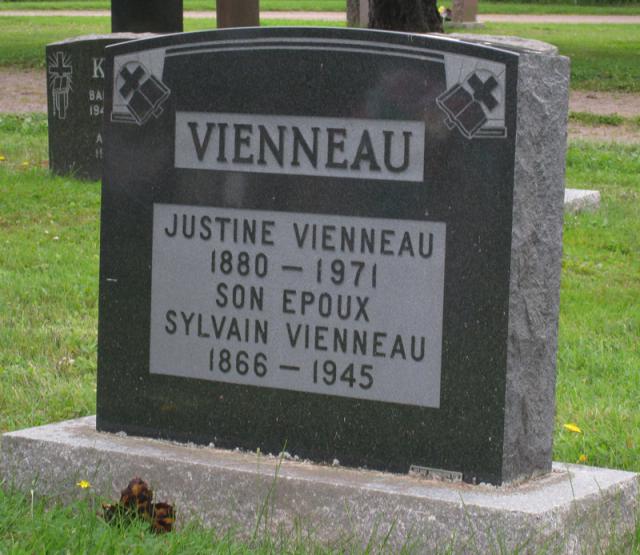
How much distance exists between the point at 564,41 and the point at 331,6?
13.5 metres

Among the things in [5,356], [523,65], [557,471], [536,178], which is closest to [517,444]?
[557,471]

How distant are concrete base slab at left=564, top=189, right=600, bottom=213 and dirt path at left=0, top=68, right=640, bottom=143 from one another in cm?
438

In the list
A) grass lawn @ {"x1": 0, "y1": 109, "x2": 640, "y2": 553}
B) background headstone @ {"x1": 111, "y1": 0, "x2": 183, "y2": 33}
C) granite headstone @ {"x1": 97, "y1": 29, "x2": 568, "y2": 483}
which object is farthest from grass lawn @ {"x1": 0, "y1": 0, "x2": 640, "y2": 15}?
granite headstone @ {"x1": 97, "y1": 29, "x2": 568, "y2": 483}

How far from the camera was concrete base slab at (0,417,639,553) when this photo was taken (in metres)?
2.90

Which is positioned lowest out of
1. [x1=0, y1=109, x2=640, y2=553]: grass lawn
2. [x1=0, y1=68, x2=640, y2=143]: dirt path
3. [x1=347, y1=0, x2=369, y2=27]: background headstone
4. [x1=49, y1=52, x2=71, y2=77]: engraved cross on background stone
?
[x1=0, y1=109, x2=640, y2=553]: grass lawn

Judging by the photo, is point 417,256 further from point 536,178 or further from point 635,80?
point 635,80

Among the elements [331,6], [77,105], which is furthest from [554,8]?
[77,105]

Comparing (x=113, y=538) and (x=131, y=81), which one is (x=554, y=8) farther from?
(x=113, y=538)

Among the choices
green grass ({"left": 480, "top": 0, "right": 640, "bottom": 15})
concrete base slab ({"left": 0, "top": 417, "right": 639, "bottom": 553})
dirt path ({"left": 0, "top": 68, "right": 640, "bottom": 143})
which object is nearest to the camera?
concrete base slab ({"left": 0, "top": 417, "right": 639, "bottom": 553})

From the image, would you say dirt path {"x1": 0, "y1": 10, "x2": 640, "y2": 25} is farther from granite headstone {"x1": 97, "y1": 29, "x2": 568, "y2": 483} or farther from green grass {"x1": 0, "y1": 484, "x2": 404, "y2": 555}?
green grass {"x1": 0, "y1": 484, "x2": 404, "y2": 555}

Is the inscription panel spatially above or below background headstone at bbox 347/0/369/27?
below

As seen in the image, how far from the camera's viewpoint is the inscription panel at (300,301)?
3.14m

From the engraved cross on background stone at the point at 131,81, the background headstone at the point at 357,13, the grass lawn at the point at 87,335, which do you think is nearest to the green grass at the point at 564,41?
the background headstone at the point at 357,13

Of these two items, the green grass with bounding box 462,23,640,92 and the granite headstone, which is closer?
the granite headstone
